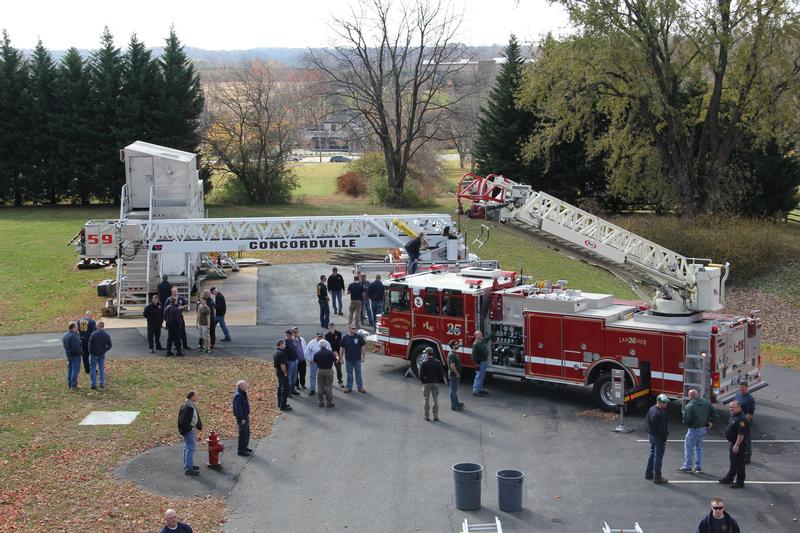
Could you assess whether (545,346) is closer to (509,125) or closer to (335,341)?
(335,341)

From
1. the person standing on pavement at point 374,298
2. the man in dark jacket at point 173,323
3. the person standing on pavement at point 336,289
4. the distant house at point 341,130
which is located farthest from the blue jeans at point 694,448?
the distant house at point 341,130

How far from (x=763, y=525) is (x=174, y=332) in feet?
46.6

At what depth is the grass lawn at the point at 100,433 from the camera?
1242cm

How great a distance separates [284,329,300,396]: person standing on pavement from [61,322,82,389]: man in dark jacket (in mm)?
4134

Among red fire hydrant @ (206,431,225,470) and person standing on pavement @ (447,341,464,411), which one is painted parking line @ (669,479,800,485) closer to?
person standing on pavement @ (447,341,464,411)

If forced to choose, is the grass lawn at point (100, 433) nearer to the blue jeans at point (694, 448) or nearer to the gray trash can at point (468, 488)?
the gray trash can at point (468, 488)

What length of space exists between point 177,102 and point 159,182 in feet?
73.7

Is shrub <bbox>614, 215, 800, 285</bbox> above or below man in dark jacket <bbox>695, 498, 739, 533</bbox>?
above

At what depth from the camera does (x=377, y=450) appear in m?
15.3

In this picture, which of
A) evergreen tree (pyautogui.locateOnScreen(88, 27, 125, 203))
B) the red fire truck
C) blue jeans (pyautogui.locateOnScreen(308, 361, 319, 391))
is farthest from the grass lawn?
evergreen tree (pyautogui.locateOnScreen(88, 27, 125, 203))

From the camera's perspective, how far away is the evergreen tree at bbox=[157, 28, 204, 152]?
51.1 m

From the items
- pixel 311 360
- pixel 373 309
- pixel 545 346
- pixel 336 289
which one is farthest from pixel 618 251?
pixel 336 289

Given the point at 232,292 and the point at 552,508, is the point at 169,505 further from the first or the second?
the point at 232,292

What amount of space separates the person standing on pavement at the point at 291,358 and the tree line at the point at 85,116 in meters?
35.0
